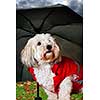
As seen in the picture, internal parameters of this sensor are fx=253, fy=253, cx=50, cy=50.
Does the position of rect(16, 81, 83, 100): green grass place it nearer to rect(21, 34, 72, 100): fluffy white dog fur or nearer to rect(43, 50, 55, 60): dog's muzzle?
rect(21, 34, 72, 100): fluffy white dog fur

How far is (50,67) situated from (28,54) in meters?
0.20

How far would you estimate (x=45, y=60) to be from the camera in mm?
1936

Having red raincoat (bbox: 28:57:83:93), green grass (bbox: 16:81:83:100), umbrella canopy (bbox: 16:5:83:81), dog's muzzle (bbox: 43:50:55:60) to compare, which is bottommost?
green grass (bbox: 16:81:83:100)

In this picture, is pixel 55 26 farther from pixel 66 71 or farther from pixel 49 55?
pixel 66 71

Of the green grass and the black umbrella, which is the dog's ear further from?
the green grass

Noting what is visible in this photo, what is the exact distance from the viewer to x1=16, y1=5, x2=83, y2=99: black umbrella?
1936mm

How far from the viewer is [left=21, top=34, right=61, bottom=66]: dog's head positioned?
1.92m

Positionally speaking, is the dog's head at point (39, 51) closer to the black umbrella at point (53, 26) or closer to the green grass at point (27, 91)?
the black umbrella at point (53, 26)

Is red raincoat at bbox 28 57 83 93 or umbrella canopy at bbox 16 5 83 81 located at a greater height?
umbrella canopy at bbox 16 5 83 81

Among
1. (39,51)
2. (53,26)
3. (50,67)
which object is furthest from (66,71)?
(53,26)

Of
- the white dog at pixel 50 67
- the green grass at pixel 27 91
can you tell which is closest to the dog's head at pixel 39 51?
the white dog at pixel 50 67

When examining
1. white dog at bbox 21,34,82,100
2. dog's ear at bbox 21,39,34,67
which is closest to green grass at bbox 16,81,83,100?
white dog at bbox 21,34,82,100
